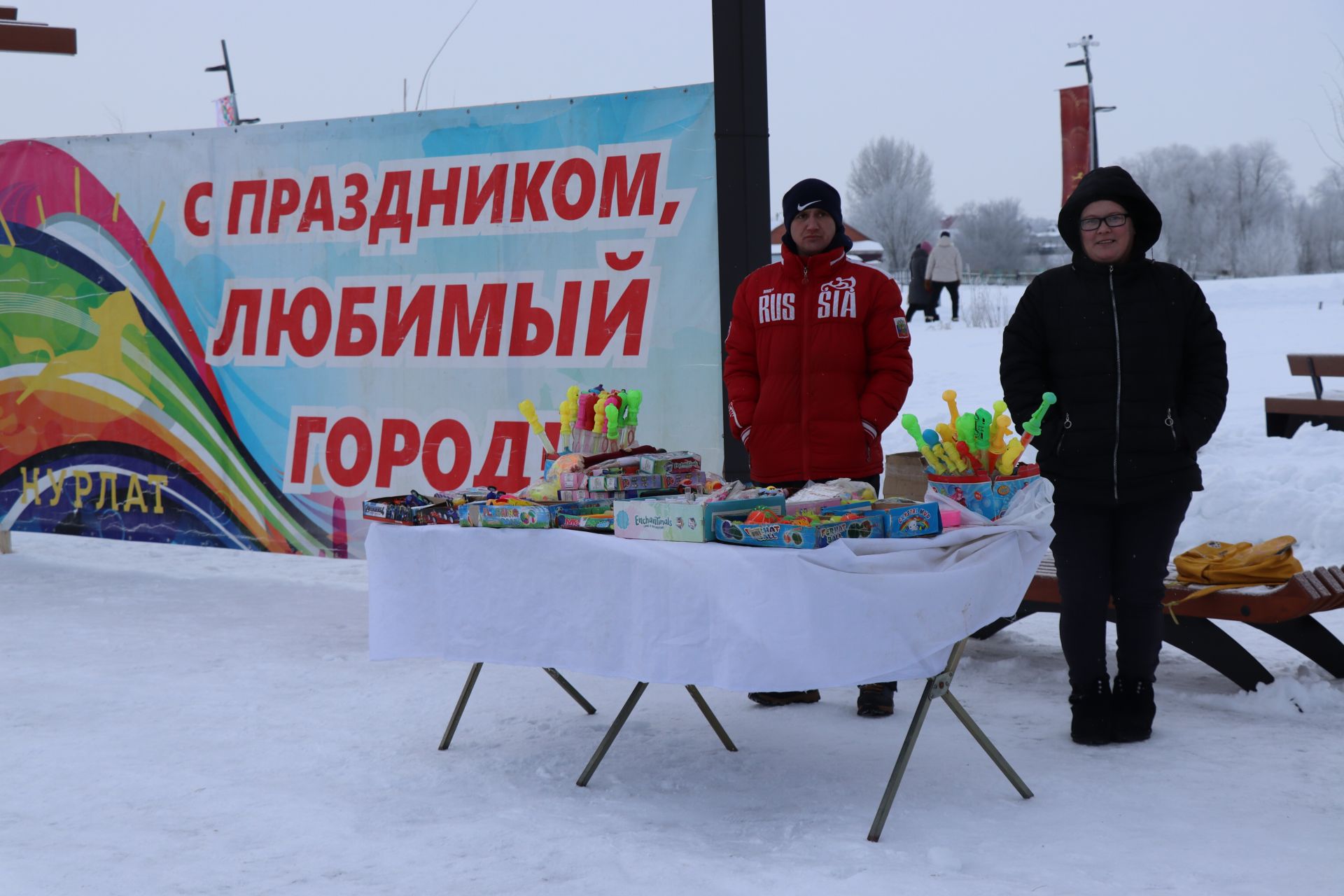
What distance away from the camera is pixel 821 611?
10.8 ft

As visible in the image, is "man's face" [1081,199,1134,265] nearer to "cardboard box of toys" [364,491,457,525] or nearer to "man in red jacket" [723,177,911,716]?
"man in red jacket" [723,177,911,716]

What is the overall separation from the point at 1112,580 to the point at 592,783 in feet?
5.97

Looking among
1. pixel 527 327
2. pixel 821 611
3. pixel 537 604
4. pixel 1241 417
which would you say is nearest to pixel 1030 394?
pixel 821 611

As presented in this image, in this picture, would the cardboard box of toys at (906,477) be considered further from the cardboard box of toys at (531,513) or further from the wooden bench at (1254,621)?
the cardboard box of toys at (531,513)

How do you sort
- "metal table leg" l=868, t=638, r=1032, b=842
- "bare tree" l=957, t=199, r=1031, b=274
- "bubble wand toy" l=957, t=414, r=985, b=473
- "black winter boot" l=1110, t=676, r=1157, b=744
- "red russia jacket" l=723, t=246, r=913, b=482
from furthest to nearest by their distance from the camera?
"bare tree" l=957, t=199, r=1031, b=274 → "red russia jacket" l=723, t=246, r=913, b=482 → "black winter boot" l=1110, t=676, r=1157, b=744 → "bubble wand toy" l=957, t=414, r=985, b=473 → "metal table leg" l=868, t=638, r=1032, b=842

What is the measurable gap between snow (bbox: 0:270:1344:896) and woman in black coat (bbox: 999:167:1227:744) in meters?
0.34

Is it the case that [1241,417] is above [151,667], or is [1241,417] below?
above

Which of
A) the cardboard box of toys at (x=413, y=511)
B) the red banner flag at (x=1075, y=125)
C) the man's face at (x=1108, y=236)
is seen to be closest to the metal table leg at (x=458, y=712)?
the cardboard box of toys at (x=413, y=511)

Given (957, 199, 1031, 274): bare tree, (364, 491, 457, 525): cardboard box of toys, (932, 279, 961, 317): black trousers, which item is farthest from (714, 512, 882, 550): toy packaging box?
(957, 199, 1031, 274): bare tree

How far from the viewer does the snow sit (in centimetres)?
323

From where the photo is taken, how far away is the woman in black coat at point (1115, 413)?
4.07m

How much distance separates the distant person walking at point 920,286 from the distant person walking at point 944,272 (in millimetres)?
82

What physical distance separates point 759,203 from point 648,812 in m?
2.81

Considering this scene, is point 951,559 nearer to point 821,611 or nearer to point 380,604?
point 821,611
